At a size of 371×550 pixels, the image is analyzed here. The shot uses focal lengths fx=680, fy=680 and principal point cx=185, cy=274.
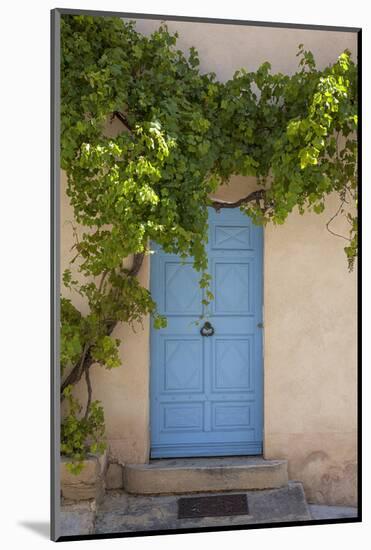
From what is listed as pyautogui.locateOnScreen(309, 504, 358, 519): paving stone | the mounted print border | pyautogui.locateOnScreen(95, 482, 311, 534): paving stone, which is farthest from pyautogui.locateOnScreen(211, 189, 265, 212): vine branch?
pyautogui.locateOnScreen(309, 504, 358, 519): paving stone

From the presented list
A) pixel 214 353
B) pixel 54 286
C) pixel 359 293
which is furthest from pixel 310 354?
pixel 54 286

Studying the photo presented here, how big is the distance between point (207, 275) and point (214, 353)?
2.30 feet

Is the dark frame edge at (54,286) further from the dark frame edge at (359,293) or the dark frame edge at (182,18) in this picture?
the dark frame edge at (359,293)

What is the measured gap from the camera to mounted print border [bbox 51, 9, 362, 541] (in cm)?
382

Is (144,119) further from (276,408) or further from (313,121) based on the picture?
(276,408)

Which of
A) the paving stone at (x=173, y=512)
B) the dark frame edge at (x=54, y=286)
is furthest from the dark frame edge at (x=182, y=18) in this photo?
the paving stone at (x=173, y=512)

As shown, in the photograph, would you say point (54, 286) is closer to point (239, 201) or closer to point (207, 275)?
point (207, 275)

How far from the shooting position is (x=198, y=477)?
14.3 feet

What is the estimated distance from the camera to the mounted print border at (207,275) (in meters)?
3.82

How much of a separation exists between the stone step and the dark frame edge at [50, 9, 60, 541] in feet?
3.59

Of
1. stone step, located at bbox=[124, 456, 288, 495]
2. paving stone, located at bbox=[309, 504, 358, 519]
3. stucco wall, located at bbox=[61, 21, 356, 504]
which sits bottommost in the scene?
paving stone, located at bbox=[309, 504, 358, 519]

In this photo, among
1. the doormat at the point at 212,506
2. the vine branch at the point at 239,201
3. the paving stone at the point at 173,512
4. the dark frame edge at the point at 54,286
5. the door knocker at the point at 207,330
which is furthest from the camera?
the door knocker at the point at 207,330

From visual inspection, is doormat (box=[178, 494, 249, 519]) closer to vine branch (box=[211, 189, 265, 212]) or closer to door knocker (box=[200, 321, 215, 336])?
door knocker (box=[200, 321, 215, 336])

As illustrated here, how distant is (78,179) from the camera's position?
3865 mm
